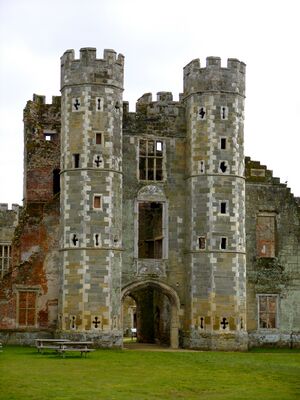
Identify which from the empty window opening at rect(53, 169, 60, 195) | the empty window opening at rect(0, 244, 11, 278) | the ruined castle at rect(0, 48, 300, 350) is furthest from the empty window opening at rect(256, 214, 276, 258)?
the empty window opening at rect(0, 244, 11, 278)

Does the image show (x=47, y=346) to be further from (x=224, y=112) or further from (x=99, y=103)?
(x=224, y=112)

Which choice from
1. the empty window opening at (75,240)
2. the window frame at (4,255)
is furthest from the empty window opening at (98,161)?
the window frame at (4,255)

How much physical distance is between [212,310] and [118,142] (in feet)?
31.3

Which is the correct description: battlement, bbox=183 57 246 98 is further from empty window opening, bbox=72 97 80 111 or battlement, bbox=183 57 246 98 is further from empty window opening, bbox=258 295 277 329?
empty window opening, bbox=258 295 277 329

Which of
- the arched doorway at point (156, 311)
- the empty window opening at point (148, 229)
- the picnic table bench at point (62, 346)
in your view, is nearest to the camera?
the picnic table bench at point (62, 346)

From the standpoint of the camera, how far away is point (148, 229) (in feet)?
149

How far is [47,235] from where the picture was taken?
41.5 metres

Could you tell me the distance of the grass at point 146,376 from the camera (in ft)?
70.0

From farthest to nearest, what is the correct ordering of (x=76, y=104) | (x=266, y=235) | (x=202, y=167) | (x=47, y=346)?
1. (x=266, y=235)
2. (x=202, y=167)
3. (x=76, y=104)
4. (x=47, y=346)

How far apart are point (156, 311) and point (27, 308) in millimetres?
9281

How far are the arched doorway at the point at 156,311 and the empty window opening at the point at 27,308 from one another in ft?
14.9

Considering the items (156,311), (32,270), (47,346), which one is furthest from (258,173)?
(47,346)

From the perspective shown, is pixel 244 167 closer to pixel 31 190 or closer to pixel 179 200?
pixel 179 200

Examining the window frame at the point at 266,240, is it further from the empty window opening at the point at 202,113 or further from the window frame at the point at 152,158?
the empty window opening at the point at 202,113
